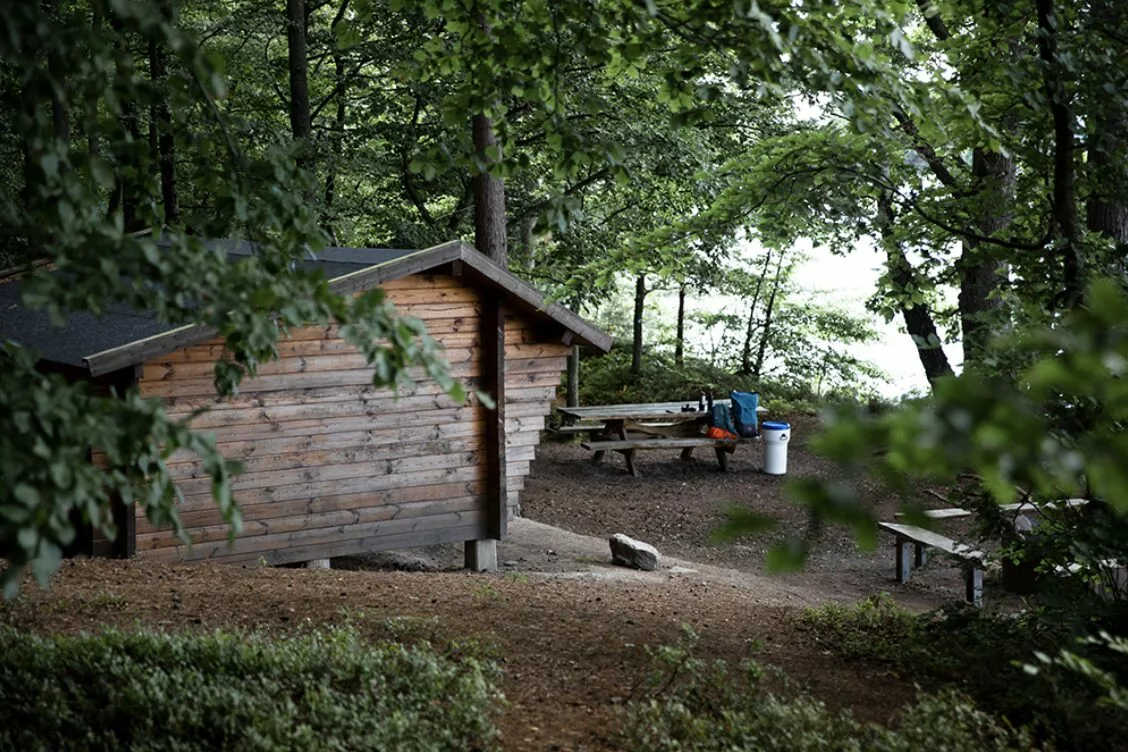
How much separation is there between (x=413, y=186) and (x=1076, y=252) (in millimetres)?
14536

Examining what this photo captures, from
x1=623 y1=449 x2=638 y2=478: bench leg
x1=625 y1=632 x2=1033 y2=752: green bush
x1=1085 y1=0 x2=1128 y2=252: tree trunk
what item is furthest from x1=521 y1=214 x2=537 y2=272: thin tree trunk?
x1=625 y1=632 x2=1033 y2=752: green bush

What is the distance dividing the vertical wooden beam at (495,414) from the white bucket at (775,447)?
25.4 ft

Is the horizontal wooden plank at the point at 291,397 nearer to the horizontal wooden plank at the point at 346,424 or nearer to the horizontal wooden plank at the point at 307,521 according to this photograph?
the horizontal wooden plank at the point at 346,424

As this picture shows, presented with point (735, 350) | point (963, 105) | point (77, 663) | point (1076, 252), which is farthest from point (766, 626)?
point (735, 350)

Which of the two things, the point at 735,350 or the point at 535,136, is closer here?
the point at 535,136

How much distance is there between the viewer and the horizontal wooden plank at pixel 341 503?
10664mm

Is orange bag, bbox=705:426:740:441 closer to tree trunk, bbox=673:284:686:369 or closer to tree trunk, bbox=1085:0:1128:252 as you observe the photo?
tree trunk, bbox=673:284:686:369

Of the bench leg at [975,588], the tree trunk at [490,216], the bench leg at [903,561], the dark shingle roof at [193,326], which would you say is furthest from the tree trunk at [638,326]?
the bench leg at [975,588]

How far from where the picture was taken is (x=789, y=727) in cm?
485

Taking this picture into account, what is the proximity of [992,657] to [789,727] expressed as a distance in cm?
175

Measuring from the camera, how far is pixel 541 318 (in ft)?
40.3

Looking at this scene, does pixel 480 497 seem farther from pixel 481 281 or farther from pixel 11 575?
pixel 11 575

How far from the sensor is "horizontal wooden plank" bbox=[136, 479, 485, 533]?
10664mm

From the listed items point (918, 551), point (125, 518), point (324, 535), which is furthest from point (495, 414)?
point (918, 551)
